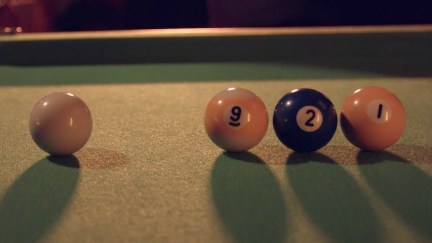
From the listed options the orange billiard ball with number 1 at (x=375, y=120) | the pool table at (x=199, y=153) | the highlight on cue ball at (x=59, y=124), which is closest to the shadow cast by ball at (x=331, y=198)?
the pool table at (x=199, y=153)

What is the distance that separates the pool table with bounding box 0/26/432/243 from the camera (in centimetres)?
136

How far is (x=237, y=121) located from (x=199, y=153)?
0.20 m

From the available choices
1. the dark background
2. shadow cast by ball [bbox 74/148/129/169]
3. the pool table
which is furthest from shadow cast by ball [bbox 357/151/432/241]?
the dark background

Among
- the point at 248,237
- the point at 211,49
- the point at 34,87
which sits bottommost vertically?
the point at 34,87

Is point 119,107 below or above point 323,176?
below

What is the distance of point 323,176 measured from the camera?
171cm

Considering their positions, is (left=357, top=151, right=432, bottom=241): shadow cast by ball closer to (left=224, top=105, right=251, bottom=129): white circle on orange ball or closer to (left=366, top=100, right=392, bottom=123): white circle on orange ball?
(left=366, top=100, right=392, bottom=123): white circle on orange ball

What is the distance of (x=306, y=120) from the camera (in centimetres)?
187

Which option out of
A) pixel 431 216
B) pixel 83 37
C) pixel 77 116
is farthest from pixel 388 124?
pixel 83 37

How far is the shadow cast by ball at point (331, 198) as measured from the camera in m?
1.31

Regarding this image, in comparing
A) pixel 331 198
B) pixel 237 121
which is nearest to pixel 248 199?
pixel 331 198

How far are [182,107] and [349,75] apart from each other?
3.55 ft

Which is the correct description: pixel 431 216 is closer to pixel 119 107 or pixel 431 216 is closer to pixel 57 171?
pixel 57 171

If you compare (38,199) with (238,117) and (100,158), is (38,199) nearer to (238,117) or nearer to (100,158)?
(100,158)
